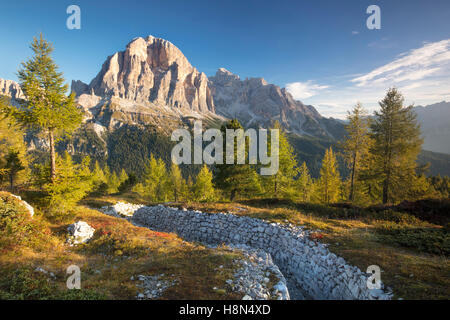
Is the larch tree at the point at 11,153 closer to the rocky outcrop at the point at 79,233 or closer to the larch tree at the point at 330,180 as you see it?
the rocky outcrop at the point at 79,233

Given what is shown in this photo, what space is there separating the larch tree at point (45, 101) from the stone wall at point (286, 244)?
34.2 ft

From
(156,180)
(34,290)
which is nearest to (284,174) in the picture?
(34,290)

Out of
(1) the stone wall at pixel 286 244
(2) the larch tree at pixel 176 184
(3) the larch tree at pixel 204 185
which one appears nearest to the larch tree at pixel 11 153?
(1) the stone wall at pixel 286 244

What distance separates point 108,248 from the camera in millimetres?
11094

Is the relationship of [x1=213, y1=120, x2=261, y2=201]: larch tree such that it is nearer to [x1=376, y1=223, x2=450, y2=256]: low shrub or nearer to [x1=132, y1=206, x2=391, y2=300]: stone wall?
[x1=132, y1=206, x2=391, y2=300]: stone wall

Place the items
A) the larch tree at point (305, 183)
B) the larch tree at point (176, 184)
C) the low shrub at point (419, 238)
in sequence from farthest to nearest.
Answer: the larch tree at point (176, 184) → the larch tree at point (305, 183) → the low shrub at point (419, 238)

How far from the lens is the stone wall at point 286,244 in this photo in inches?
324

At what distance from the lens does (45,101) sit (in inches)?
534

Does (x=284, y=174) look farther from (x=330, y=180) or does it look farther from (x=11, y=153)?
(x=11, y=153)

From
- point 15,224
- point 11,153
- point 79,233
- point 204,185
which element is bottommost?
point 204,185

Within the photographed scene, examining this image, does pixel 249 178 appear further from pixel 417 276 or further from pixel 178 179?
pixel 178 179

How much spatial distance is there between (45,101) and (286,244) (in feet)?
64.4
